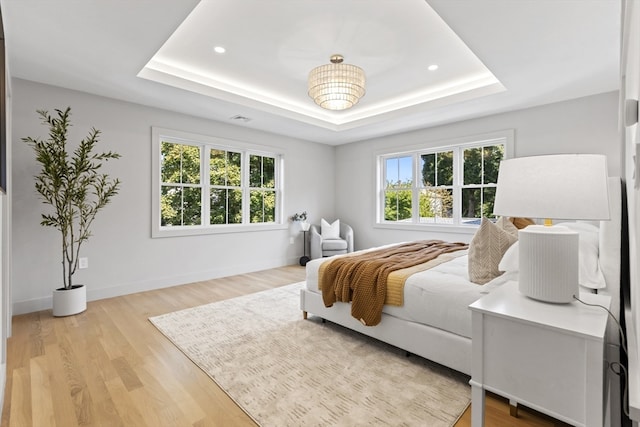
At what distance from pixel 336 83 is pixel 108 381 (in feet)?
9.82

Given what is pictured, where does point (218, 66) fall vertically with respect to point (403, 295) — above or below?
above

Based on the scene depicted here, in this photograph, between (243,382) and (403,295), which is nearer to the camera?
(243,382)

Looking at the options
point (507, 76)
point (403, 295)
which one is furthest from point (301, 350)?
point (507, 76)

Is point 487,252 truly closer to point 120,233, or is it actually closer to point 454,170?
point 454,170

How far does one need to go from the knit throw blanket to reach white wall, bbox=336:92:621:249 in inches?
98.2

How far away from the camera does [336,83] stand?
2.96 meters

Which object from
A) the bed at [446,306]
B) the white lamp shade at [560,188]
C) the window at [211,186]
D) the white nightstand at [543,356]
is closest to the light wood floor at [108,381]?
the bed at [446,306]

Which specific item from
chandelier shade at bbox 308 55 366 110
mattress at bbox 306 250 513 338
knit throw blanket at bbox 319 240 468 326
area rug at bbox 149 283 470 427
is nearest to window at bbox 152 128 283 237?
area rug at bbox 149 283 470 427

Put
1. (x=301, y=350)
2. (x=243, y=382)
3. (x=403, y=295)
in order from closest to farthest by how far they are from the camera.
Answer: (x=243, y=382) → (x=403, y=295) → (x=301, y=350)

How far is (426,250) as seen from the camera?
3.29 m

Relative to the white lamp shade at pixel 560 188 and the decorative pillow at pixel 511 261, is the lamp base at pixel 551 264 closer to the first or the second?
the white lamp shade at pixel 560 188

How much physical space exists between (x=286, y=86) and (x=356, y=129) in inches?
65.9

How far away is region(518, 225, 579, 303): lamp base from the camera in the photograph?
4.14 feet

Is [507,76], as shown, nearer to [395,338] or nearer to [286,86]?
[286,86]
